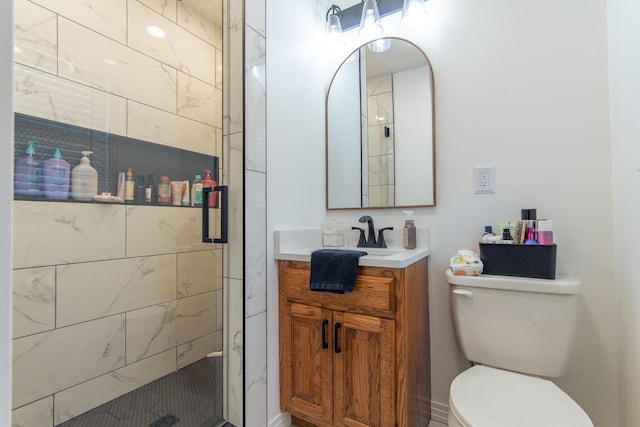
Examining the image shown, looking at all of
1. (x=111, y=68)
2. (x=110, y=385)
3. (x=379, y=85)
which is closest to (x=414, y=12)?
(x=379, y=85)

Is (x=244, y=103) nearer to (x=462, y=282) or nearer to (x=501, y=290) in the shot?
(x=462, y=282)

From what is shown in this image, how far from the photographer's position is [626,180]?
1.04m

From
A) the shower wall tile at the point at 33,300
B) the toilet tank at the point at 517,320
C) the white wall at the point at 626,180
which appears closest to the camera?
the white wall at the point at 626,180

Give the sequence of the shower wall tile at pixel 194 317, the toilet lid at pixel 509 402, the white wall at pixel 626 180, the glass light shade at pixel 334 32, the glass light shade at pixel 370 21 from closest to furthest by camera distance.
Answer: the toilet lid at pixel 509 402 → the white wall at pixel 626 180 → the shower wall tile at pixel 194 317 → the glass light shade at pixel 370 21 → the glass light shade at pixel 334 32

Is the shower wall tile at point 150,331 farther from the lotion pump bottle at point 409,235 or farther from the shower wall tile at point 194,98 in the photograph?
the lotion pump bottle at point 409,235

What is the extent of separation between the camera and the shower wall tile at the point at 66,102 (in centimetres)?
119

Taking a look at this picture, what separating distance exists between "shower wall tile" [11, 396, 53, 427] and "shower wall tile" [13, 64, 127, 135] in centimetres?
120

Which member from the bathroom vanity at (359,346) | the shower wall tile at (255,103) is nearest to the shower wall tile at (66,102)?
the shower wall tile at (255,103)

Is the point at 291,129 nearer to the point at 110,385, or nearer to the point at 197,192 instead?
the point at 197,192

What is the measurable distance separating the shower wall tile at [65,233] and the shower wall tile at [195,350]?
606 millimetres

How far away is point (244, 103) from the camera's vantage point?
1.27 meters

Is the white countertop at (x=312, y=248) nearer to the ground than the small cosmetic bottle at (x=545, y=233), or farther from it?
nearer to the ground

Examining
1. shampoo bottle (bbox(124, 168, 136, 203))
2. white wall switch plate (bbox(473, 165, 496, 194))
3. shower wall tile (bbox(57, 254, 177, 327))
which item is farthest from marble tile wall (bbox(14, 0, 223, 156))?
white wall switch plate (bbox(473, 165, 496, 194))

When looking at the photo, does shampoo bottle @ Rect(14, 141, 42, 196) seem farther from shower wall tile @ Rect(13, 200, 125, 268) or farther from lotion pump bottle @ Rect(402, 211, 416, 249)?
lotion pump bottle @ Rect(402, 211, 416, 249)
